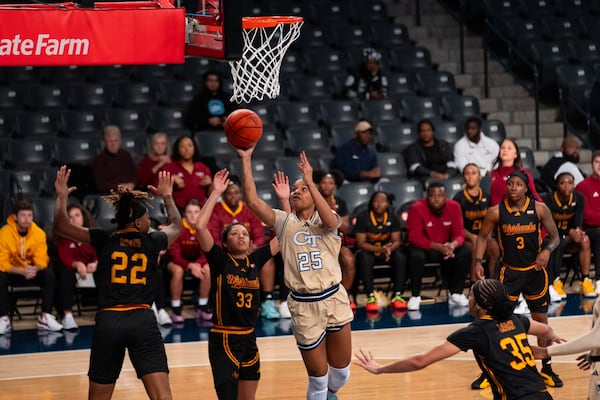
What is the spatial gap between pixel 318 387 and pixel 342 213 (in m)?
4.59

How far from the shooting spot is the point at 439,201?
38.8 feet

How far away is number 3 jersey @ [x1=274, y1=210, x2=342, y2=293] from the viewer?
7.34 meters

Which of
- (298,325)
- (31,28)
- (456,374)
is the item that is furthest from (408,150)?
(31,28)

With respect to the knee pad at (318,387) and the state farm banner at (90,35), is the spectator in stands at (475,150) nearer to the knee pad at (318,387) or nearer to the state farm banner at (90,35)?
the knee pad at (318,387)

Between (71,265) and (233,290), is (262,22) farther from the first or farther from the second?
(71,265)

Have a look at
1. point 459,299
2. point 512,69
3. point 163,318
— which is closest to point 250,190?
point 163,318

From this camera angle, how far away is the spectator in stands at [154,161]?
12164 mm

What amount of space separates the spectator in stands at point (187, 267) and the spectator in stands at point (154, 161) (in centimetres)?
81

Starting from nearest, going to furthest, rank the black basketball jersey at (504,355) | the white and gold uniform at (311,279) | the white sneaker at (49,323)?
A: the black basketball jersey at (504,355) < the white and gold uniform at (311,279) < the white sneaker at (49,323)

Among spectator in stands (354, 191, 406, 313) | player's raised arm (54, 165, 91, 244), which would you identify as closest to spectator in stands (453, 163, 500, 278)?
spectator in stands (354, 191, 406, 313)

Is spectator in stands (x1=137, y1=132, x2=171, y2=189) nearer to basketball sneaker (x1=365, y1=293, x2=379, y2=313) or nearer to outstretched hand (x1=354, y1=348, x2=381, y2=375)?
basketball sneaker (x1=365, y1=293, x2=379, y2=313)

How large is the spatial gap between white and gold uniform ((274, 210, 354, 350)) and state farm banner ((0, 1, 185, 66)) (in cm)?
140

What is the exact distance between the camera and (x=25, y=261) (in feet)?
→ 36.5

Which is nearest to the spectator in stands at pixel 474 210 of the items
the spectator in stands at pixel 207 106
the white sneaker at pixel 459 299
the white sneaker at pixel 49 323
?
the white sneaker at pixel 459 299
